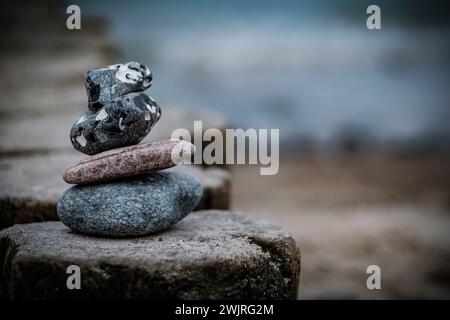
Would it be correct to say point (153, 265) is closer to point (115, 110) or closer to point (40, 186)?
point (115, 110)

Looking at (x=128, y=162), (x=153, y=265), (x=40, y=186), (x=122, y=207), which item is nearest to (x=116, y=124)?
(x=128, y=162)

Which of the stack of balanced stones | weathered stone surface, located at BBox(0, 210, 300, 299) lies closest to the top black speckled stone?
the stack of balanced stones

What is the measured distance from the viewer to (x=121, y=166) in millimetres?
2154

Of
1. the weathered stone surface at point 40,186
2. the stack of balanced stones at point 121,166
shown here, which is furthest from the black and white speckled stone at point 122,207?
the weathered stone surface at point 40,186

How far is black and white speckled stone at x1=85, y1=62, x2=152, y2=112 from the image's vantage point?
2.24m

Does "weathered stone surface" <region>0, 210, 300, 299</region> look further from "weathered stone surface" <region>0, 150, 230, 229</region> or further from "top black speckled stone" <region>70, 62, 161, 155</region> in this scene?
"weathered stone surface" <region>0, 150, 230, 229</region>

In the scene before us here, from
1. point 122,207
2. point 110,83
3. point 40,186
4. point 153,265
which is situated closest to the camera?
point 153,265

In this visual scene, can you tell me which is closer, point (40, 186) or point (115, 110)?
point (115, 110)

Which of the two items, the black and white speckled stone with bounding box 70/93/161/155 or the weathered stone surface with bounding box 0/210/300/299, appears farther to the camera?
the black and white speckled stone with bounding box 70/93/161/155

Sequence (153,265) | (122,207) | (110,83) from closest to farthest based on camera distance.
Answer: (153,265) < (122,207) < (110,83)

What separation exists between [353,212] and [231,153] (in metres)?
2.21

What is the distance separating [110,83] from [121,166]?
387 millimetres

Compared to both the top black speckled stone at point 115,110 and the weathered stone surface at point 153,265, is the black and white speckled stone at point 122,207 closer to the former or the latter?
the weathered stone surface at point 153,265

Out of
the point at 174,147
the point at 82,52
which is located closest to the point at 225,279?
the point at 174,147
